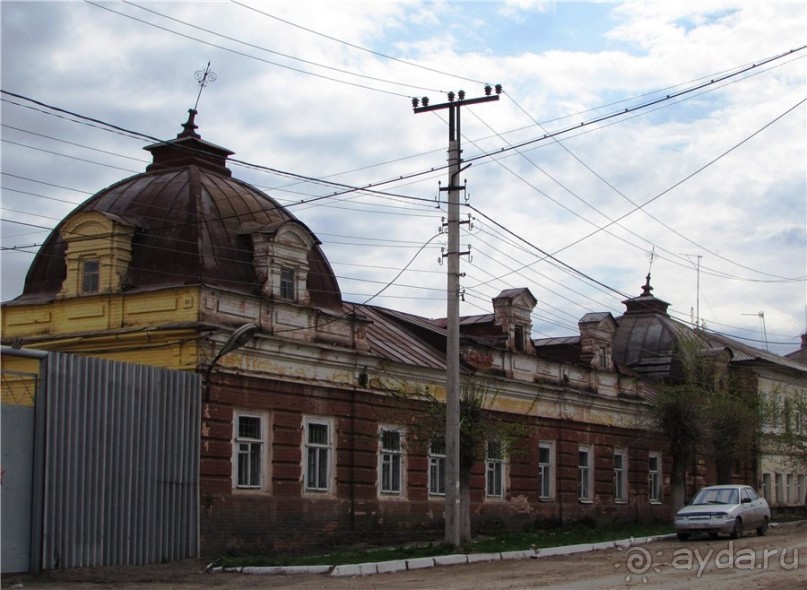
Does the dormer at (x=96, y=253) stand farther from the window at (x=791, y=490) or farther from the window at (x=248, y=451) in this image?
the window at (x=791, y=490)

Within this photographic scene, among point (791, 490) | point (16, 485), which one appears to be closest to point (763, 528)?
point (16, 485)

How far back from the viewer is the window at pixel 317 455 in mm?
26047

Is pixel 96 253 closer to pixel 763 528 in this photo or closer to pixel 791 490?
pixel 763 528

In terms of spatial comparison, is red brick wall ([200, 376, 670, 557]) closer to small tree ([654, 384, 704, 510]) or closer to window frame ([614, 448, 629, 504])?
small tree ([654, 384, 704, 510])

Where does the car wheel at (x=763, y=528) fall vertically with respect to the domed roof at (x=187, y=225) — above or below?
below

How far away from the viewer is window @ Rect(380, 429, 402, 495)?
2854 cm

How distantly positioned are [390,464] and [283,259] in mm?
6574

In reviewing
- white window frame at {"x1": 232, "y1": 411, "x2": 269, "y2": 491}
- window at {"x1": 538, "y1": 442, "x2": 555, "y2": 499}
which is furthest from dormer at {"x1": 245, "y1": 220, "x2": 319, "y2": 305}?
window at {"x1": 538, "y1": 442, "x2": 555, "y2": 499}

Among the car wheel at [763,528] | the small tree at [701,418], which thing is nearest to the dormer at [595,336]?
the small tree at [701,418]

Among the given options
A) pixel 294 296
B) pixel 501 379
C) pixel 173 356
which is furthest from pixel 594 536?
pixel 173 356

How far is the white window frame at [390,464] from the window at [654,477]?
15400 millimetres

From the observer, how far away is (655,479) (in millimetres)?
42125

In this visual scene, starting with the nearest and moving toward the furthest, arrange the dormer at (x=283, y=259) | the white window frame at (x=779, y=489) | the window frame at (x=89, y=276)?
the window frame at (x=89, y=276) → the dormer at (x=283, y=259) → the white window frame at (x=779, y=489)

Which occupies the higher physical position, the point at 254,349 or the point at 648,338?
the point at 648,338
